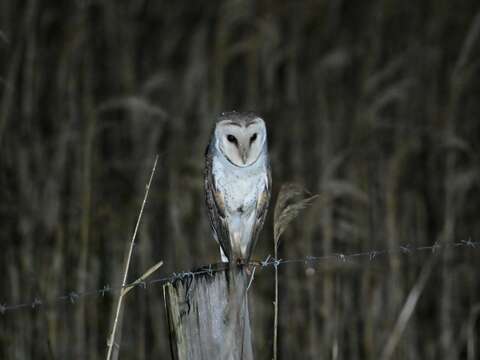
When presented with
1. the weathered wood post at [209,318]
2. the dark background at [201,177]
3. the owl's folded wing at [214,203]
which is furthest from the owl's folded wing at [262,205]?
the weathered wood post at [209,318]

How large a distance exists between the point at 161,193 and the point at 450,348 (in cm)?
149

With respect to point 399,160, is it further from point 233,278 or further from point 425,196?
point 233,278

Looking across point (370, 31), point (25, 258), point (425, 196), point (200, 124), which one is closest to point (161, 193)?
point (200, 124)

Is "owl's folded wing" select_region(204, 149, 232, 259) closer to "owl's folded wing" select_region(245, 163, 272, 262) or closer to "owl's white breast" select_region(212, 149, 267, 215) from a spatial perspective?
"owl's white breast" select_region(212, 149, 267, 215)

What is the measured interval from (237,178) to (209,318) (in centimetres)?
121

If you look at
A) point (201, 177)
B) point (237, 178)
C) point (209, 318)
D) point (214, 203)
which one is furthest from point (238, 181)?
point (209, 318)

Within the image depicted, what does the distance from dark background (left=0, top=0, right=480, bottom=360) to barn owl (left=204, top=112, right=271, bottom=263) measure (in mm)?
435

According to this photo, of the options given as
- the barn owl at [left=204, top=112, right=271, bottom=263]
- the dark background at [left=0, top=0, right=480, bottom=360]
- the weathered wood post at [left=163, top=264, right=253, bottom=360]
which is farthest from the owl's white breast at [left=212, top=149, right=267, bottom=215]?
the weathered wood post at [left=163, top=264, right=253, bottom=360]

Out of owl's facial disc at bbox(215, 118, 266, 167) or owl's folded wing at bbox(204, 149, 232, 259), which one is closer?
owl's facial disc at bbox(215, 118, 266, 167)

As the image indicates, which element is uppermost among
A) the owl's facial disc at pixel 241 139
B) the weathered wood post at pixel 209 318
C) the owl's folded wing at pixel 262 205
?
the owl's facial disc at pixel 241 139

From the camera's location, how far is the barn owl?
3078 millimetres

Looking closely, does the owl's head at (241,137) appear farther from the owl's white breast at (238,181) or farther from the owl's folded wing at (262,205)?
the owl's folded wing at (262,205)

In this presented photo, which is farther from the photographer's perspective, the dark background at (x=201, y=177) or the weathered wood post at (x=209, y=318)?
the dark background at (x=201, y=177)

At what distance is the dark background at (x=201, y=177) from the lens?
12.1 feet
